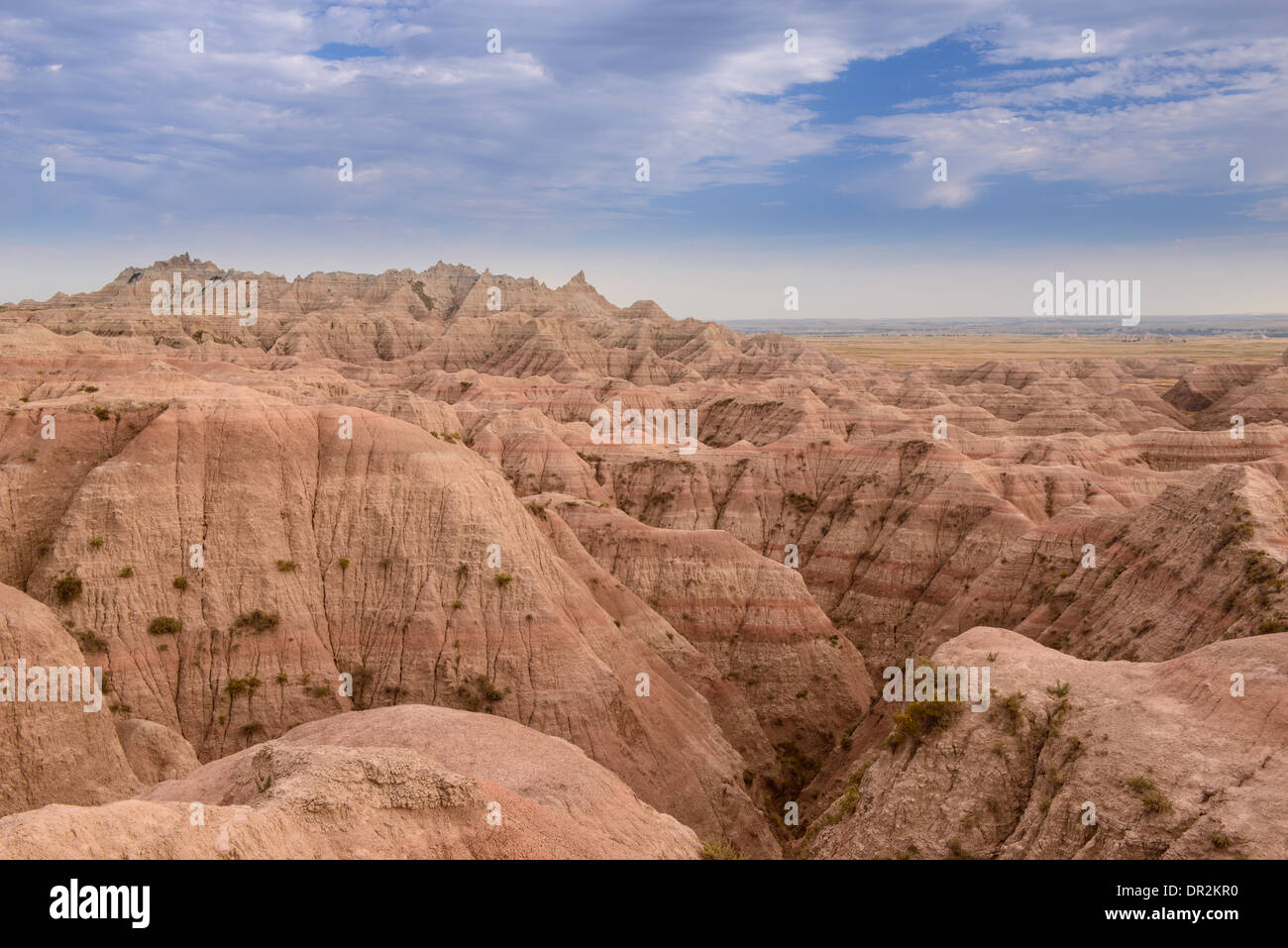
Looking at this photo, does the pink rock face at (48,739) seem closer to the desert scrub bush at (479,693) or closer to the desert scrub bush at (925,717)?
the desert scrub bush at (479,693)

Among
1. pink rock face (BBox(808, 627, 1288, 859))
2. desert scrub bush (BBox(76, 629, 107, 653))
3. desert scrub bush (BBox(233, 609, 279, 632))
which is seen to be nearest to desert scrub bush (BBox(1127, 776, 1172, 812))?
pink rock face (BBox(808, 627, 1288, 859))

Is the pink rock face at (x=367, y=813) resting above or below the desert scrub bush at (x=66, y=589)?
below

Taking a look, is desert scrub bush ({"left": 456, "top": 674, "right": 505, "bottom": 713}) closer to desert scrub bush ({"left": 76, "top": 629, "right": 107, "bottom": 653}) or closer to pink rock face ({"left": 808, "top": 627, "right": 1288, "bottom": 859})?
desert scrub bush ({"left": 76, "top": 629, "right": 107, "bottom": 653})

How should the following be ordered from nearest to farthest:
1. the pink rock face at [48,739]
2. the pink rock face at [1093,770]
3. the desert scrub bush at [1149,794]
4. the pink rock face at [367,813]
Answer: the pink rock face at [367,813] < the pink rock face at [1093,770] < the desert scrub bush at [1149,794] < the pink rock face at [48,739]

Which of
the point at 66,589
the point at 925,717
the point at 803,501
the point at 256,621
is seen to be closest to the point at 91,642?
the point at 66,589

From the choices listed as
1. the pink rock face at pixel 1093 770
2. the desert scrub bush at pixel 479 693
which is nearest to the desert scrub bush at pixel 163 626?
the desert scrub bush at pixel 479 693

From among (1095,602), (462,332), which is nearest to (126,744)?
(1095,602)
